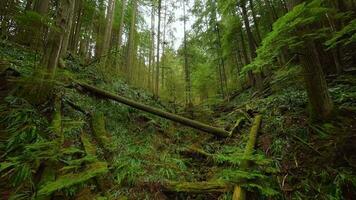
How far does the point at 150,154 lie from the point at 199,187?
1917 mm

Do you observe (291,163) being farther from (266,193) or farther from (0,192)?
(0,192)

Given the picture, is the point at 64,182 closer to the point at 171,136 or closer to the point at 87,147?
the point at 87,147


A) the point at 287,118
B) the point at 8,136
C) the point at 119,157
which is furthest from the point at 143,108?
the point at 287,118

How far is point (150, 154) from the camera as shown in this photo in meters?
5.46

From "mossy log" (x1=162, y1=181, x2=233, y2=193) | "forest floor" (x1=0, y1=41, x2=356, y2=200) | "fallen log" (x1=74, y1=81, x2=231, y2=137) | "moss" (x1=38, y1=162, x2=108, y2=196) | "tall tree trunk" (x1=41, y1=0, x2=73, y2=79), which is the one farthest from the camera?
"fallen log" (x1=74, y1=81, x2=231, y2=137)

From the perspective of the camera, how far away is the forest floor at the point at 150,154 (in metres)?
2.99

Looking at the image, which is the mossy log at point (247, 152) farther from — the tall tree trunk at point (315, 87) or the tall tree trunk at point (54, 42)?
the tall tree trunk at point (54, 42)

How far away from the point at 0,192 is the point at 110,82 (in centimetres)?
726

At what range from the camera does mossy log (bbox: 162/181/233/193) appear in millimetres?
3793

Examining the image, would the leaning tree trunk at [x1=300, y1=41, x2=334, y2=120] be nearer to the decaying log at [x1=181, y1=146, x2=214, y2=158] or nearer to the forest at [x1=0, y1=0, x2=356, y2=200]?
the forest at [x1=0, y1=0, x2=356, y2=200]

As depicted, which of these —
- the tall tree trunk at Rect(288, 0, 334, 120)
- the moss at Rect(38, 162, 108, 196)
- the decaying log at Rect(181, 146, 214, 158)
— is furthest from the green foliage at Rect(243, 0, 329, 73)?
the moss at Rect(38, 162, 108, 196)

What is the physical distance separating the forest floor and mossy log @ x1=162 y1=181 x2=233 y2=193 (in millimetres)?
25

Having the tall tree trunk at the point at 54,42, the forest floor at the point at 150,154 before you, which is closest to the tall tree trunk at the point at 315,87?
the forest floor at the point at 150,154

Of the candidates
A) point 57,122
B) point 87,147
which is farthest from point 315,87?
point 57,122
